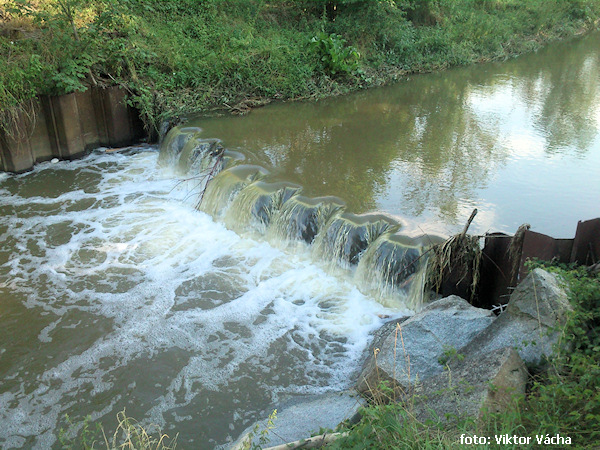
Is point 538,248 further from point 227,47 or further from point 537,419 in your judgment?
point 227,47

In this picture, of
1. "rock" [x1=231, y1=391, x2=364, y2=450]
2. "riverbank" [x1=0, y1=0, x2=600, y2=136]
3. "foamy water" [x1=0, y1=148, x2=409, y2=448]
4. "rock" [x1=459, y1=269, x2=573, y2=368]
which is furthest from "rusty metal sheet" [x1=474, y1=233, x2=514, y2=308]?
"riverbank" [x1=0, y1=0, x2=600, y2=136]

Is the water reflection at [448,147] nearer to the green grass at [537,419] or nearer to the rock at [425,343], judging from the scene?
the rock at [425,343]

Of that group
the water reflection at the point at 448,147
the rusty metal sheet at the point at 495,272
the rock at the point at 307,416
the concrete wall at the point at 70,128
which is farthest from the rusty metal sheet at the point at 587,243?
the concrete wall at the point at 70,128

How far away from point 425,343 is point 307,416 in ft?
4.13

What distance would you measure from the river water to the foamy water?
22 mm

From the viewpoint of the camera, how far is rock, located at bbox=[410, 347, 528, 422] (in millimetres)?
3381

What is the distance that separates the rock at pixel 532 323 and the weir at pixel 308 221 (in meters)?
1.82

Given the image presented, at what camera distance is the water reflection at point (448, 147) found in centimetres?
768

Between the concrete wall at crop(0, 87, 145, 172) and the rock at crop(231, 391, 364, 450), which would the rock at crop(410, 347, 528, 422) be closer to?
the rock at crop(231, 391, 364, 450)

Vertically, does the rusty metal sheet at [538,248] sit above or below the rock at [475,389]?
above

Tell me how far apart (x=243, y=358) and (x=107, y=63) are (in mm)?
8114

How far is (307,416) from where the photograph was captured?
4.61 meters

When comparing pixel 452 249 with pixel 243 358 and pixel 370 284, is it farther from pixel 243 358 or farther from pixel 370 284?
pixel 243 358

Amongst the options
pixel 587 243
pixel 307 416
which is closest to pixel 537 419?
pixel 307 416
